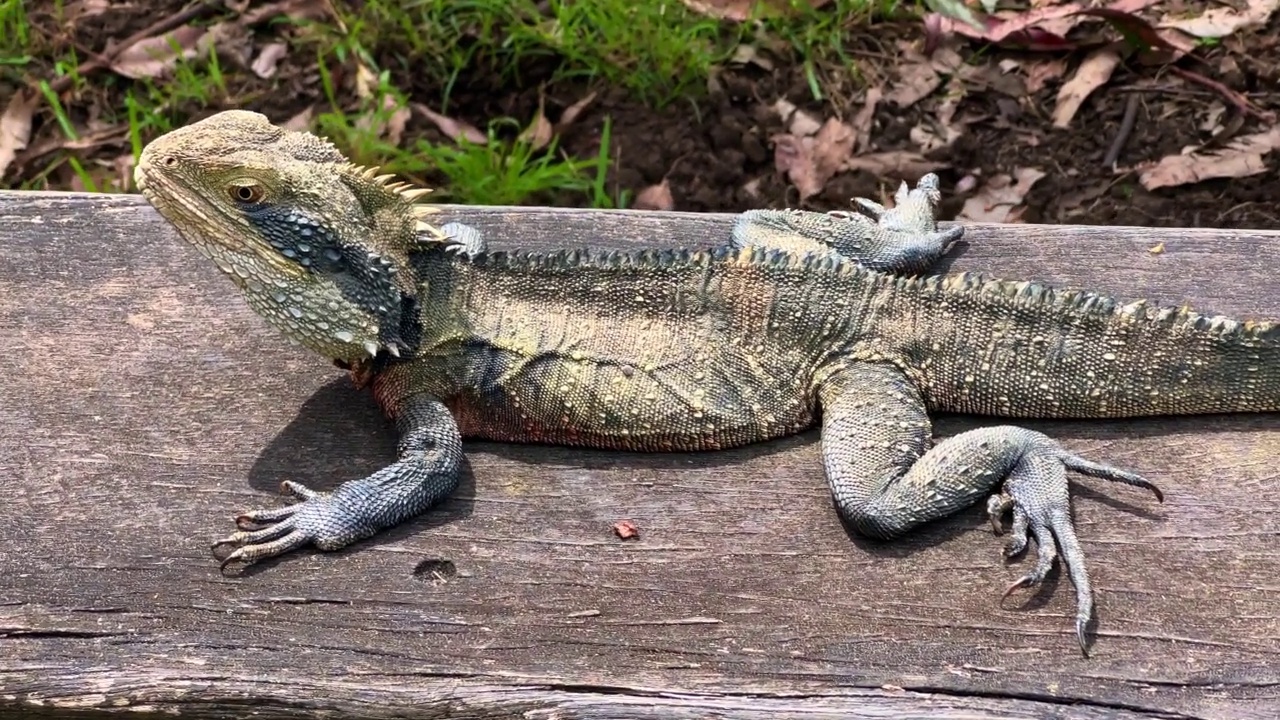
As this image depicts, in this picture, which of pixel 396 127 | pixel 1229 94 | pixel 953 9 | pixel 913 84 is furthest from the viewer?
pixel 913 84

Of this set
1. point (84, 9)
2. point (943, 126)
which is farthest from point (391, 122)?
point (943, 126)

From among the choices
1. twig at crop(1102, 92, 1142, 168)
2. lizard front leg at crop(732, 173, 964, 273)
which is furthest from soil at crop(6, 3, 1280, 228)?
lizard front leg at crop(732, 173, 964, 273)

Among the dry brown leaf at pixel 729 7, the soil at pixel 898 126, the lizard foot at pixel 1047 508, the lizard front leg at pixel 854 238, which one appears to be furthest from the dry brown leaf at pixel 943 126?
the lizard foot at pixel 1047 508

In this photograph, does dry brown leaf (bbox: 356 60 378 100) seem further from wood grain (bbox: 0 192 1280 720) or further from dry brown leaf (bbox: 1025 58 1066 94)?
dry brown leaf (bbox: 1025 58 1066 94)

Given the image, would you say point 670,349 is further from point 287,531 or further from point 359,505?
point 287,531

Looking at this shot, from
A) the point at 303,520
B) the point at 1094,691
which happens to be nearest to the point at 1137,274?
the point at 1094,691

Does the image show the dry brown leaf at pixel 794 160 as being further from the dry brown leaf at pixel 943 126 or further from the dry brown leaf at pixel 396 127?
the dry brown leaf at pixel 396 127

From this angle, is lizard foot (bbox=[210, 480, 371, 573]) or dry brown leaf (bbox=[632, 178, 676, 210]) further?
dry brown leaf (bbox=[632, 178, 676, 210])
